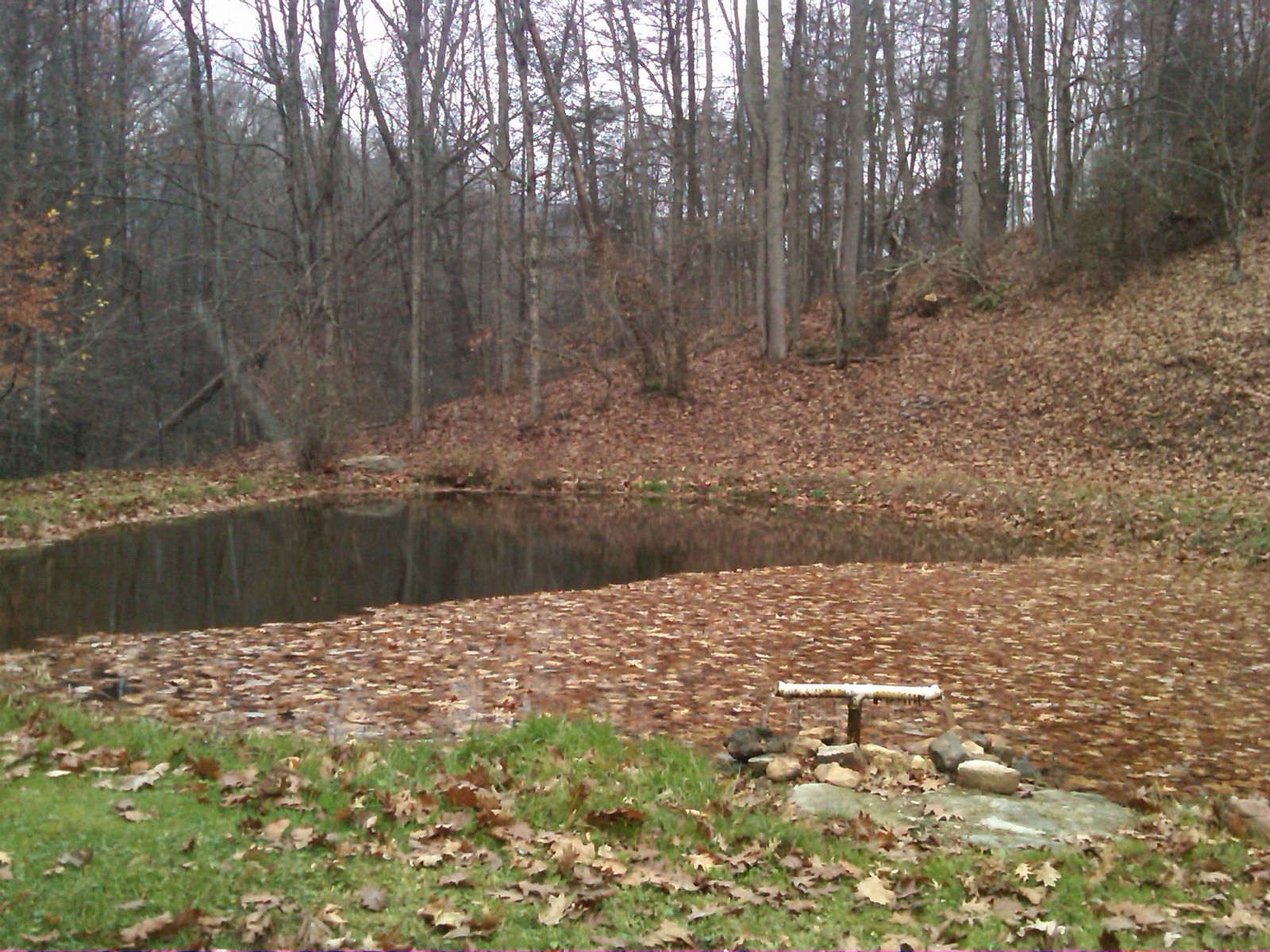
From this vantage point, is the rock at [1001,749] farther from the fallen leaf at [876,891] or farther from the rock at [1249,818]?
the fallen leaf at [876,891]

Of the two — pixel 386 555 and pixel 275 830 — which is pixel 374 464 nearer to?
pixel 386 555

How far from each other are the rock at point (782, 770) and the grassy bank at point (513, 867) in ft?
1.83

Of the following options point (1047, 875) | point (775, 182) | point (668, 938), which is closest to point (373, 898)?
point (668, 938)

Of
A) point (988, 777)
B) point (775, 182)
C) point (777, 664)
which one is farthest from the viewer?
point (775, 182)

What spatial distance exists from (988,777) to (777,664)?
3.52 m

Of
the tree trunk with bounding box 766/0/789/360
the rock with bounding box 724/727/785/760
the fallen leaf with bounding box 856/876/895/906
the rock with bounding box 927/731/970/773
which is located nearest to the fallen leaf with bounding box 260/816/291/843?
the fallen leaf with bounding box 856/876/895/906

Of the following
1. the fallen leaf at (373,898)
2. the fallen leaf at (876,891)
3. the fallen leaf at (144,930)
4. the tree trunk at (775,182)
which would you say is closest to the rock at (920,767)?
the fallen leaf at (876,891)

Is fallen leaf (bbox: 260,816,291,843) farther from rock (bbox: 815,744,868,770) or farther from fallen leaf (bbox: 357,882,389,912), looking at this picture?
rock (bbox: 815,744,868,770)

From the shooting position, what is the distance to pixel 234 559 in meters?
16.1

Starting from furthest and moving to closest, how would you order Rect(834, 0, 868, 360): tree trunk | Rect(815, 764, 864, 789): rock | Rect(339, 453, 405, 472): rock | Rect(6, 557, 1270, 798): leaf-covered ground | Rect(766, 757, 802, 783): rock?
Rect(834, 0, 868, 360): tree trunk < Rect(339, 453, 405, 472): rock < Rect(6, 557, 1270, 798): leaf-covered ground < Rect(766, 757, 802, 783): rock < Rect(815, 764, 864, 789): rock

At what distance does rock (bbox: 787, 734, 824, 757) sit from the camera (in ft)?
22.9

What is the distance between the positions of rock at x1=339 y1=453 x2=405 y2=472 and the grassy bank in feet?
66.3

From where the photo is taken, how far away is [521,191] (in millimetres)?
34188

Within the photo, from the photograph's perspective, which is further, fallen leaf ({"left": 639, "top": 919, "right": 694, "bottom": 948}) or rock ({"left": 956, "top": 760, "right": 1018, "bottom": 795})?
rock ({"left": 956, "top": 760, "right": 1018, "bottom": 795})
